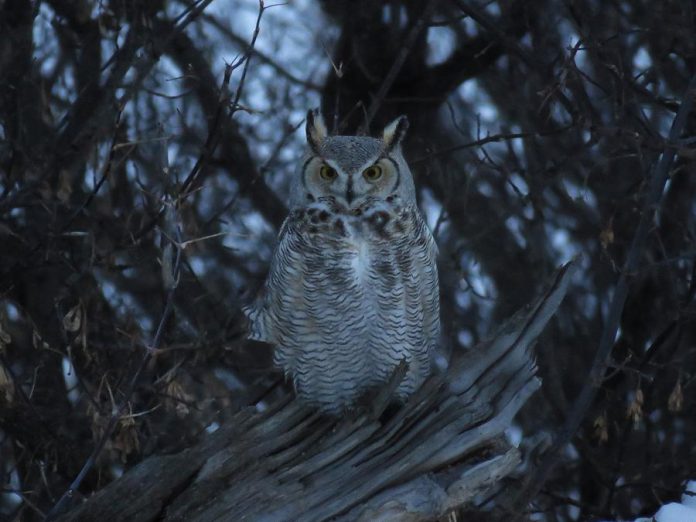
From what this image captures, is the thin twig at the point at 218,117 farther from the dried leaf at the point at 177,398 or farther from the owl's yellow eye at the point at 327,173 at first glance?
the dried leaf at the point at 177,398

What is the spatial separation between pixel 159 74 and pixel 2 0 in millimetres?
797

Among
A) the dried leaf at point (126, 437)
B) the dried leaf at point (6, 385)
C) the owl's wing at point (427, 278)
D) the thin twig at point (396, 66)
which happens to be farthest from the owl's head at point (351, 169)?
the dried leaf at point (6, 385)

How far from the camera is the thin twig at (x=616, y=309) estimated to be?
3.25 m

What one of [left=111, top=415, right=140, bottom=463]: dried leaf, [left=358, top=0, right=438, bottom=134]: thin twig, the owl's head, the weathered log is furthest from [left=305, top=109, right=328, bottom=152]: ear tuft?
[left=111, top=415, right=140, bottom=463]: dried leaf

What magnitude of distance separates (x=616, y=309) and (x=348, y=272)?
0.83 m

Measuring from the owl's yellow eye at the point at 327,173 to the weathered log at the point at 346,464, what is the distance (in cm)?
65

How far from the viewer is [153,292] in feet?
15.0

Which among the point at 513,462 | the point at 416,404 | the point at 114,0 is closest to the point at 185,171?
the point at 114,0

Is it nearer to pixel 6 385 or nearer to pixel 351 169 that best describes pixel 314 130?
pixel 351 169

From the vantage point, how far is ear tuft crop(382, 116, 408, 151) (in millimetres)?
3307

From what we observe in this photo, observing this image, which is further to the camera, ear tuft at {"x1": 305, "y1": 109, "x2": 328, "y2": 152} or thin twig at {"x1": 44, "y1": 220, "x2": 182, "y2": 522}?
ear tuft at {"x1": 305, "y1": 109, "x2": 328, "y2": 152}

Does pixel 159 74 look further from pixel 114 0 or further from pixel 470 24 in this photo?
pixel 470 24

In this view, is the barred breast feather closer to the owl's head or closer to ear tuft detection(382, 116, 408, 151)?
the owl's head

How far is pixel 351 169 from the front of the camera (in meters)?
3.14
